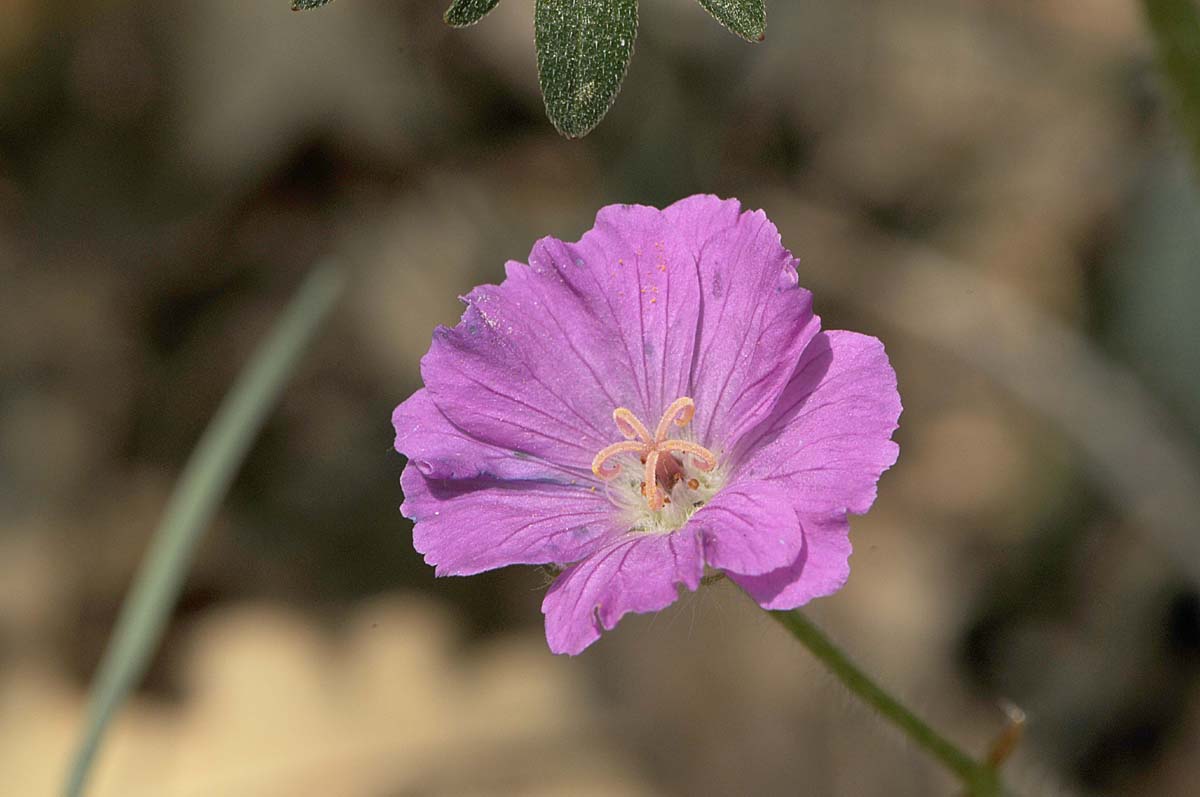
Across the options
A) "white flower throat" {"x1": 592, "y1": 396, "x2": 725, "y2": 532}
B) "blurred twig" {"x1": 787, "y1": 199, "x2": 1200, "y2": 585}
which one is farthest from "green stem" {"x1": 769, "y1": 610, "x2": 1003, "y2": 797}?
"blurred twig" {"x1": 787, "y1": 199, "x2": 1200, "y2": 585}

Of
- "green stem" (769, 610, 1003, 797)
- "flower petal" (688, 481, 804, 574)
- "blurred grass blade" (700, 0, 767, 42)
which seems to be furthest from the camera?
"green stem" (769, 610, 1003, 797)

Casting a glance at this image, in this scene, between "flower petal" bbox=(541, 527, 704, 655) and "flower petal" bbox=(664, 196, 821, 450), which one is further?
"flower petal" bbox=(664, 196, 821, 450)

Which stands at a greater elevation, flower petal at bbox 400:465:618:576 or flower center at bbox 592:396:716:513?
flower center at bbox 592:396:716:513

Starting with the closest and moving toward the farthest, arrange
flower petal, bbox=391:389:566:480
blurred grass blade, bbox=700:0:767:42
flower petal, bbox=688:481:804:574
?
blurred grass blade, bbox=700:0:767:42 → flower petal, bbox=688:481:804:574 → flower petal, bbox=391:389:566:480

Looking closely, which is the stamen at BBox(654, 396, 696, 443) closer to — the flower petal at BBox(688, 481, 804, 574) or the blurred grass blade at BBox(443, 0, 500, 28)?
the flower petal at BBox(688, 481, 804, 574)

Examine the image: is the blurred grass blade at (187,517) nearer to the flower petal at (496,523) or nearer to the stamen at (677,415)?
the flower petal at (496,523)

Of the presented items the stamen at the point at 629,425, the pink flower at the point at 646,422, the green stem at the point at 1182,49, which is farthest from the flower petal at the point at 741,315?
the green stem at the point at 1182,49

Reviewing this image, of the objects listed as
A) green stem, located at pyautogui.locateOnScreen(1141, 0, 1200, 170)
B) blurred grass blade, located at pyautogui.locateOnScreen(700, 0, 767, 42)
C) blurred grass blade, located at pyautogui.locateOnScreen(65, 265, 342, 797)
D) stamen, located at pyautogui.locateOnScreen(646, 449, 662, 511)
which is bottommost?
blurred grass blade, located at pyautogui.locateOnScreen(65, 265, 342, 797)
